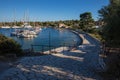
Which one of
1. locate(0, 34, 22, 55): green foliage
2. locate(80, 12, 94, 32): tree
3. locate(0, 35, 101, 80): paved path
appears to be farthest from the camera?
locate(80, 12, 94, 32): tree

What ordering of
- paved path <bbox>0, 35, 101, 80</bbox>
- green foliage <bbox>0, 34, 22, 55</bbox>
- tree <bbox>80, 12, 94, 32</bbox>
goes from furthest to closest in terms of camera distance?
tree <bbox>80, 12, 94, 32</bbox>
green foliage <bbox>0, 34, 22, 55</bbox>
paved path <bbox>0, 35, 101, 80</bbox>

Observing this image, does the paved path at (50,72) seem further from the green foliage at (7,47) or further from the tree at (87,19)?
the tree at (87,19)

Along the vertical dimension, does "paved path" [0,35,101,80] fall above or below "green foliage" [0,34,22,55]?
below

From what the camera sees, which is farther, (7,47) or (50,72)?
(7,47)

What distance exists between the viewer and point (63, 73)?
44.8ft

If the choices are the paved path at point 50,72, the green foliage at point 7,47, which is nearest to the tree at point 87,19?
the green foliage at point 7,47

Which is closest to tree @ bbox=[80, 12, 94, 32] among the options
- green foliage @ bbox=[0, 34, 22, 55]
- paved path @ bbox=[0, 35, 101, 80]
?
green foliage @ bbox=[0, 34, 22, 55]

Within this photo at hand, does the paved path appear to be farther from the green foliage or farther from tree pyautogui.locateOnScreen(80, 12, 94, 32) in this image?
tree pyautogui.locateOnScreen(80, 12, 94, 32)

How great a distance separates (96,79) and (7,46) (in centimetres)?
1053

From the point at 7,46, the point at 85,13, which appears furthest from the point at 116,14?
the point at 85,13

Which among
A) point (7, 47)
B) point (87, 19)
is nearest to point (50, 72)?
point (7, 47)

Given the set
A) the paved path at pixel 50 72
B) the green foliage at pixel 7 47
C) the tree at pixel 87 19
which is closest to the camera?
the paved path at pixel 50 72

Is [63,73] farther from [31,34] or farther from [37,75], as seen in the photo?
[31,34]

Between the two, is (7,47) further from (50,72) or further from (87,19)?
(87,19)
